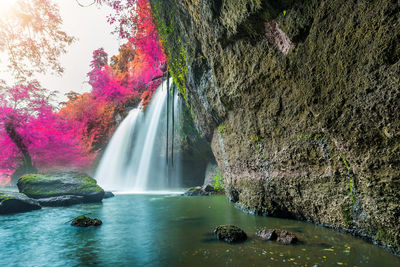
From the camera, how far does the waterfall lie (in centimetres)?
1549

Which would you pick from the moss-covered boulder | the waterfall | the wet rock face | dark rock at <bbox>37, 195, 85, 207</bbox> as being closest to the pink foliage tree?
the waterfall

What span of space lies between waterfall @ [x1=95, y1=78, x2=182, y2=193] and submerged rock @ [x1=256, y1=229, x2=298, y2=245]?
10967 millimetres

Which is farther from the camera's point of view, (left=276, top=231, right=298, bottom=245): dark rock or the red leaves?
the red leaves

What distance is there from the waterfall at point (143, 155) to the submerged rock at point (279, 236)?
11.0 meters

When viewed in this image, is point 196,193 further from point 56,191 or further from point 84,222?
point 84,222

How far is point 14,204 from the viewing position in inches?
269

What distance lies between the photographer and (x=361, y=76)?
255 cm

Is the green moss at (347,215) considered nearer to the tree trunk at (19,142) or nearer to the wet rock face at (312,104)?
the wet rock face at (312,104)

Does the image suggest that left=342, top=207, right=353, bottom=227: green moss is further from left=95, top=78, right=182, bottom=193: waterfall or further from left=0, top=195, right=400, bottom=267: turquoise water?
left=95, top=78, right=182, bottom=193: waterfall

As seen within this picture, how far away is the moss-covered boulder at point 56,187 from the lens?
Answer: 8508 millimetres

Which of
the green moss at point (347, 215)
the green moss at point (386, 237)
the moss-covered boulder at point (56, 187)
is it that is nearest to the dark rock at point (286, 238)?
the green moss at point (347, 215)

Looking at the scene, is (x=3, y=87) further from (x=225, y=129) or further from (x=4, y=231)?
(x=225, y=129)

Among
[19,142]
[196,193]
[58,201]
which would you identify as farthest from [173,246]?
[19,142]

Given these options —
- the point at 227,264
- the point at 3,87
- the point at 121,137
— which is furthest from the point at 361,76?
the point at 121,137
